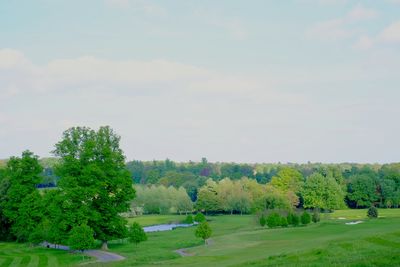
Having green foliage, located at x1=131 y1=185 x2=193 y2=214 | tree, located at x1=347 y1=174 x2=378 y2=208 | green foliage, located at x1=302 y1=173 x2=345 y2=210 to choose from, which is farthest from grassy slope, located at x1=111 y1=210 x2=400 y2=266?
green foliage, located at x1=131 y1=185 x2=193 y2=214

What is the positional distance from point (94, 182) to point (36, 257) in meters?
9.46

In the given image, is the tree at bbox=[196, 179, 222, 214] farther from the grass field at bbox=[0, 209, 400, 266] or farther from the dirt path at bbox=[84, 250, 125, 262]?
the dirt path at bbox=[84, 250, 125, 262]

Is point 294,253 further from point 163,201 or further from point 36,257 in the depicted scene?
point 163,201

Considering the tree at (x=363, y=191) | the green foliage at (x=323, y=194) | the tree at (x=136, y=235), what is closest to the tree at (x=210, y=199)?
the green foliage at (x=323, y=194)

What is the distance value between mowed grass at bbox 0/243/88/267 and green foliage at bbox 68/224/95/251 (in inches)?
43.7

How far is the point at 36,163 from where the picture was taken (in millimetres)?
65188

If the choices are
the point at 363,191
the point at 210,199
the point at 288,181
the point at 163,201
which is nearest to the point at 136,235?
the point at 210,199

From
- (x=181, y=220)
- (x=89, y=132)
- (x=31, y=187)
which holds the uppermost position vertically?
(x=89, y=132)

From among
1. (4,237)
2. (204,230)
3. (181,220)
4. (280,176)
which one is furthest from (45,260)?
(280,176)

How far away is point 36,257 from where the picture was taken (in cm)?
4531

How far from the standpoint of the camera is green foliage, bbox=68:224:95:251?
4419cm

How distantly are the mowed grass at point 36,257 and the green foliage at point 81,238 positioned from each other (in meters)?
1.11

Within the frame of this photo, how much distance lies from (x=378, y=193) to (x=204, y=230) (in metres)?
72.1

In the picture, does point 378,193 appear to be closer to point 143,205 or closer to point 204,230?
point 143,205
